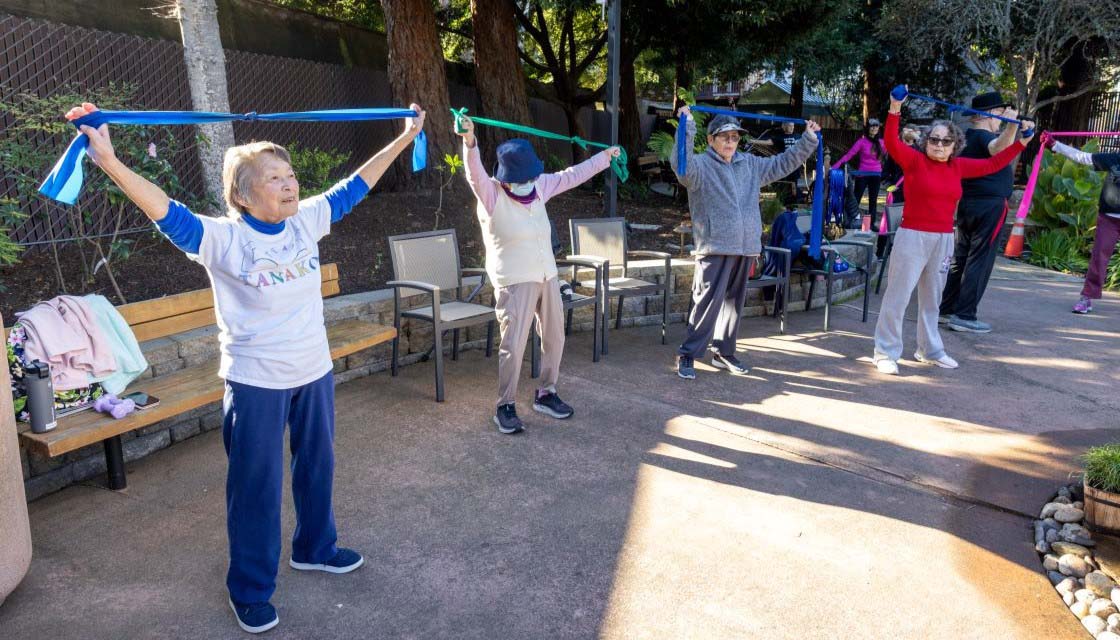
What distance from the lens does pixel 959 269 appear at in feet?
24.4

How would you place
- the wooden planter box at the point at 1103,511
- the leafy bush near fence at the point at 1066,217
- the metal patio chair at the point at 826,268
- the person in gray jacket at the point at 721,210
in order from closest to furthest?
the wooden planter box at the point at 1103,511, the person in gray jacket at the point at 721,210, the metal patio chair at the point at 826,268, the leafy bush near fence at the point at 1066,217

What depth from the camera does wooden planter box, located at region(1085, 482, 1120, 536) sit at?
3.64m

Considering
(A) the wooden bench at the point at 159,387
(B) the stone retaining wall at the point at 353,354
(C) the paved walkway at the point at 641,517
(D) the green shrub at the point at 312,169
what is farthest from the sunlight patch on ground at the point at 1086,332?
(D) the green shrub at the point at 312,169

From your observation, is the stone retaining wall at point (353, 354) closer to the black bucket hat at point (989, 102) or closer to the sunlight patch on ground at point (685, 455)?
the sunlight patch on ground at point (685, 455)

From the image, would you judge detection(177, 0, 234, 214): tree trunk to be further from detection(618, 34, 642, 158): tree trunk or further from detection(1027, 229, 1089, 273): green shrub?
detection(1027, 229, 1089, 273): green shrub

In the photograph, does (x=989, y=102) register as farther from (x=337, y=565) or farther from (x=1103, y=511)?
(x=337, y=565)

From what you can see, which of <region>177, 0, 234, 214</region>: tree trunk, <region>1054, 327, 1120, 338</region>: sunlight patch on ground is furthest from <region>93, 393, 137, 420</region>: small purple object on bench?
<region>1054, 327, 1120, 338</region>: sunlight patch on ground

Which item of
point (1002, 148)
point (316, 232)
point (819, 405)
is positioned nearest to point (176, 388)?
point (316, 232)

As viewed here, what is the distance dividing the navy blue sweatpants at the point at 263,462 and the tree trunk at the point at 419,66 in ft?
20.3

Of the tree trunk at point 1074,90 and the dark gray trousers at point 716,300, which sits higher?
the tree trunk at point 1074,90

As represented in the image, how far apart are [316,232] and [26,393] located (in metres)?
1.63

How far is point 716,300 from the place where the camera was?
581 cm

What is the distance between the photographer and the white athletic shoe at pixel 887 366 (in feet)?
20.1

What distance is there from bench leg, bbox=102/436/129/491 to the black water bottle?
0.41m
